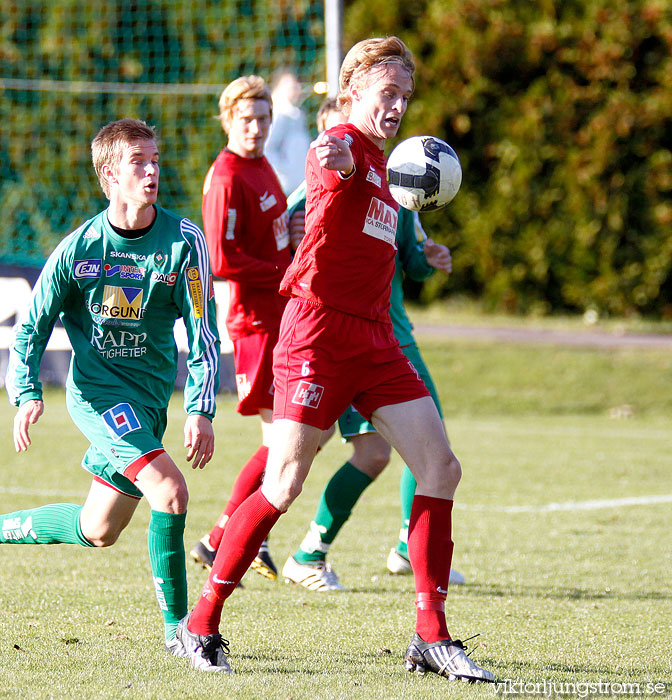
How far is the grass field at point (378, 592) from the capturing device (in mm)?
3641

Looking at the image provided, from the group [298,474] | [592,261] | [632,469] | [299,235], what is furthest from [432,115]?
[298,474]

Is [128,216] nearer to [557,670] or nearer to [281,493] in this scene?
[281,493]

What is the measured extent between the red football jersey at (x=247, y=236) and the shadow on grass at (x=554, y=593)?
1.58 metres

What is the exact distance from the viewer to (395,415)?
3.87m

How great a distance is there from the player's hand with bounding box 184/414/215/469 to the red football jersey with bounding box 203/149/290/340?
159 centimetres

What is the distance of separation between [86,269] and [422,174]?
1.25m

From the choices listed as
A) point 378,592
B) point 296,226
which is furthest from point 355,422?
point 296,226

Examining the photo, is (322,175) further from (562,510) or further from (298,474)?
(562,510)

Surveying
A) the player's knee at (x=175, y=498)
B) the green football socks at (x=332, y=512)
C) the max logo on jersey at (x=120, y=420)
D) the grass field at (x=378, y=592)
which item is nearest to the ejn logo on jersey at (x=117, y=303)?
the max logo on jersey at (x=120, y=420)

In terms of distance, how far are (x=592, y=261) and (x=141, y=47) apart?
720cm

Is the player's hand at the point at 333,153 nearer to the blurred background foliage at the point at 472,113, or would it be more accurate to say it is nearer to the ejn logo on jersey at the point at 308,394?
the ejn logo on jersey at the point at 308,394

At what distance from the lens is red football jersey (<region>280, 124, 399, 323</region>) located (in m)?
3.81

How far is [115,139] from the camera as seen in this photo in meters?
4.10

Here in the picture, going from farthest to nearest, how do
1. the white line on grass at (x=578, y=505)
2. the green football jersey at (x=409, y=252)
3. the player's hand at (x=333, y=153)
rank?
the white line on grass at (x=578, y=505) < the green football jersey at (x=409, y=252) < the player's hand at (x=333, y=153)
